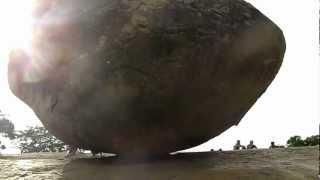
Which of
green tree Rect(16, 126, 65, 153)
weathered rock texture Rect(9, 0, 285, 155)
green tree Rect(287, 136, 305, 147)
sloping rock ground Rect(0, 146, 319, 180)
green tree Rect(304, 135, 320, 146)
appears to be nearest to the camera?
sloping rock ground Rect(0, 146, 319, 180)

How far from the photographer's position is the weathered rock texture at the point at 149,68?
5703 mm

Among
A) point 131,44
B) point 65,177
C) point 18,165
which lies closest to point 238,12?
point 131,44

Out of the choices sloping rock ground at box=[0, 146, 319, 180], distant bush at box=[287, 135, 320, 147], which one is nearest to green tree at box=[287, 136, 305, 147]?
distant bush at box=[287, 135, 320, 147]

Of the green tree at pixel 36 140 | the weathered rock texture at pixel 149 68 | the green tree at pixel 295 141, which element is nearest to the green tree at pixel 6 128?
the green tree at pixel 36 140

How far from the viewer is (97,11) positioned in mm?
Answer: 5988

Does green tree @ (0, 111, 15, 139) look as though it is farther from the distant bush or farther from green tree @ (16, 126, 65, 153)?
the distant bush

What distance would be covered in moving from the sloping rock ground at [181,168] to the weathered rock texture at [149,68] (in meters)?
0.27

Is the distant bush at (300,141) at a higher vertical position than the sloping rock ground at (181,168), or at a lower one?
higher

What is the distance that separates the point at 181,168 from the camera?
5844mm

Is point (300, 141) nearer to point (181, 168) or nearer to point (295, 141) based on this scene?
point (295, 141)

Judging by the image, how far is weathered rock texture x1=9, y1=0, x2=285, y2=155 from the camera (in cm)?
570

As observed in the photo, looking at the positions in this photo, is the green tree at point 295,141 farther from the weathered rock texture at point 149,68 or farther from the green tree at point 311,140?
the weathered rock texture at point 149,68

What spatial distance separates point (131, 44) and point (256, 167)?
2045mm

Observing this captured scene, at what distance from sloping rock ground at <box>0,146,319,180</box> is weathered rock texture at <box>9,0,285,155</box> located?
27cm
